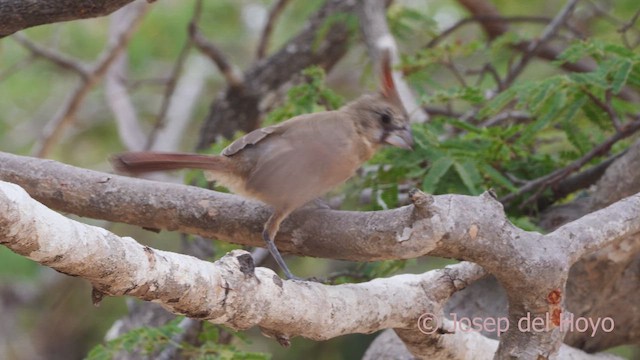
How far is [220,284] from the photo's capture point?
2334mm

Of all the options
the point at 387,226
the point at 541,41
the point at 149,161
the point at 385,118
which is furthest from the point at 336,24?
the point at 387,226

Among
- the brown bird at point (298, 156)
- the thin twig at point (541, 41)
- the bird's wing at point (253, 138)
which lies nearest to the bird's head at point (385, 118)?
the brown bird at point (298, 156)

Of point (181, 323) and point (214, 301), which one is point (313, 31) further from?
point (214, 301)

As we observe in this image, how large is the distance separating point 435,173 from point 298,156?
0.81 metres

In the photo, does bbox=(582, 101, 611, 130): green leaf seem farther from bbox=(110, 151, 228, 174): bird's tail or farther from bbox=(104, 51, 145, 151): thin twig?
bbox=(104, 51, 145, 151): thin twig

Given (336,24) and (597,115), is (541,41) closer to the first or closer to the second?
(597,115)

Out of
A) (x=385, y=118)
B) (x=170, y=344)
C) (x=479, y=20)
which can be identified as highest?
(x=385, y=118)

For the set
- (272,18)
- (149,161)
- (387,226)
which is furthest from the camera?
(272,18)

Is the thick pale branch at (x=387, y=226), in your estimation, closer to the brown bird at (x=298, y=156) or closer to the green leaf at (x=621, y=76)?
the brown bird at (x=298, y=156)

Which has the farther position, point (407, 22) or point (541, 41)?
point (407, 22)

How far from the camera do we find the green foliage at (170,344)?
136 inches

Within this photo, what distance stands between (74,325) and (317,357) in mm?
2053

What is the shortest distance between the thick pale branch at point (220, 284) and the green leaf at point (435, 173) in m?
0.68

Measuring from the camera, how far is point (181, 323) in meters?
3.92
